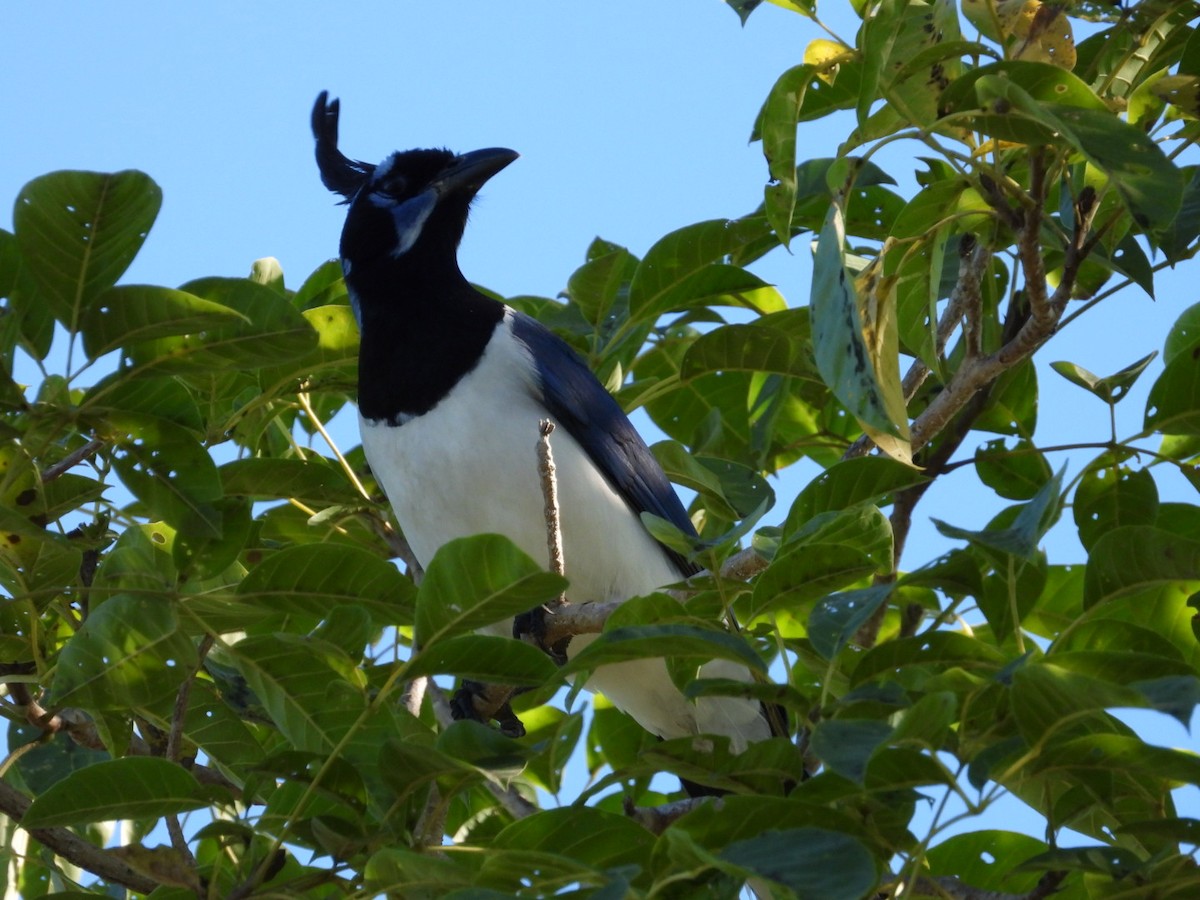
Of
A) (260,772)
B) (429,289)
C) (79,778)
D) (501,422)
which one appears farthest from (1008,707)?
(429,289)

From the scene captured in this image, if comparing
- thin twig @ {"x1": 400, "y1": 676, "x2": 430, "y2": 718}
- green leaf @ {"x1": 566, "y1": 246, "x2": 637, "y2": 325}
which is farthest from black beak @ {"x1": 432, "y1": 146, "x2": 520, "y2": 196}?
thin twig @ {"x1": 400, "y1": 676, "x2": 430, "y2": 718}

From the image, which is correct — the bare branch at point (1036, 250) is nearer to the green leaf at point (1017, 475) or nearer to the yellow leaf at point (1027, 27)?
the yellow leaf at point (1027, 27)

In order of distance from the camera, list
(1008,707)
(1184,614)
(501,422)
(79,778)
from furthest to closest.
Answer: (501,422) → (1184,614) → (79,778) → (1008,707)

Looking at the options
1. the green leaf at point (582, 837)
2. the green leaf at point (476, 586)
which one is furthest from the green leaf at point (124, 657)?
the green leaf at point (582, 837)

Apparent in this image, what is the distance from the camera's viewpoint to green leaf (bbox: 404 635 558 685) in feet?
8.88

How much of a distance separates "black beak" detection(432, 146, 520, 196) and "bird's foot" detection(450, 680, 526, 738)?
2.05 metres

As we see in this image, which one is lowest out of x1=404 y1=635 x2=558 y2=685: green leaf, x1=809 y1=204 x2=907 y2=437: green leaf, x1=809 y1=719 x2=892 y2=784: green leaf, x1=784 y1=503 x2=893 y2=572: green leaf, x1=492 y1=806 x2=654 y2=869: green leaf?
x1=492 y1=806 x2=654 y2=869: green leaf

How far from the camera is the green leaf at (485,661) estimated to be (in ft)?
8.88

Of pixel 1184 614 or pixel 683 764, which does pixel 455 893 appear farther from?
pixel 1184 614

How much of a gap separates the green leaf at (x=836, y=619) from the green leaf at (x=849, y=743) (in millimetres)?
305

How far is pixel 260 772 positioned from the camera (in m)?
2.90

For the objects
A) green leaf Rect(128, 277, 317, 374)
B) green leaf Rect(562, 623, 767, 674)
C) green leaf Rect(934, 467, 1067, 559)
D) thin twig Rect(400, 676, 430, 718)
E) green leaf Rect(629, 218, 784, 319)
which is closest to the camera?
green leaf Rect(562, 623, 767, 674)

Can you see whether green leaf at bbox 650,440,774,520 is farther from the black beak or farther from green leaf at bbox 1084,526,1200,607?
the black beak

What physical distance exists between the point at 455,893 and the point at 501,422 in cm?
264
